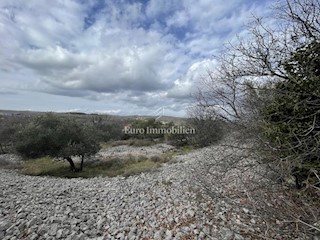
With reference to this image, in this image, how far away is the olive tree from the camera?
522 inches

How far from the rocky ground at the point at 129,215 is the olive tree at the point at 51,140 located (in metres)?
5.19

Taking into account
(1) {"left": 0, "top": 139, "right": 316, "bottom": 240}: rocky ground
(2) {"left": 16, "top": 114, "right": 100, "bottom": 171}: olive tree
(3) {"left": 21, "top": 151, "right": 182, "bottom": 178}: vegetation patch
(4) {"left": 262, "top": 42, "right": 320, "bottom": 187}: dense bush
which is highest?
(4) {"left": 262, "top": 42, "right": 320, "bottom": 187}: dense bush

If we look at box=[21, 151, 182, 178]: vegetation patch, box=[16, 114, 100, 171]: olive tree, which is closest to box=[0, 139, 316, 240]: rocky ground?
box=[21, 151, 182, 178]: vegetation patch

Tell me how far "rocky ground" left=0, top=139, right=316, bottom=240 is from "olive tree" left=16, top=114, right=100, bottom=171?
204 inches

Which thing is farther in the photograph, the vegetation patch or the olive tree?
the olive tree

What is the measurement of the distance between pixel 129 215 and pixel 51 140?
9239 millimetres

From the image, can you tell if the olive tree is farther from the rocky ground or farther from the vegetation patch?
the rocky ground

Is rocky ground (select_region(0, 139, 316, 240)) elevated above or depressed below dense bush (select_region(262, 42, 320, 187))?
below

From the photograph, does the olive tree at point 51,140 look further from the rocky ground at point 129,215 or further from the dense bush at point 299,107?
the dense bush at point 299,107

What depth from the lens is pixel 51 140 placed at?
13.4 meters

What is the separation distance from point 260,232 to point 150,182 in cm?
514

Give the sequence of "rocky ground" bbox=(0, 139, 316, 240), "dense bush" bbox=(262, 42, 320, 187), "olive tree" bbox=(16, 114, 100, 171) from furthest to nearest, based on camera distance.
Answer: "olive tree" bbox=(16, 114, 100, 171)
"rocky ground" bbox=(0, 139, 316, 240)
"dense bush" bbox=(262, 42, 320, 187)

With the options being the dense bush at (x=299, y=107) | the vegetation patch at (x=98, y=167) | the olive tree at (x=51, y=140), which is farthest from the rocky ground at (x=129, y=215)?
the olive tree at (x=51, y=140)

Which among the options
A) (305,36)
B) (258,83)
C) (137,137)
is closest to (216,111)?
(258,83)
